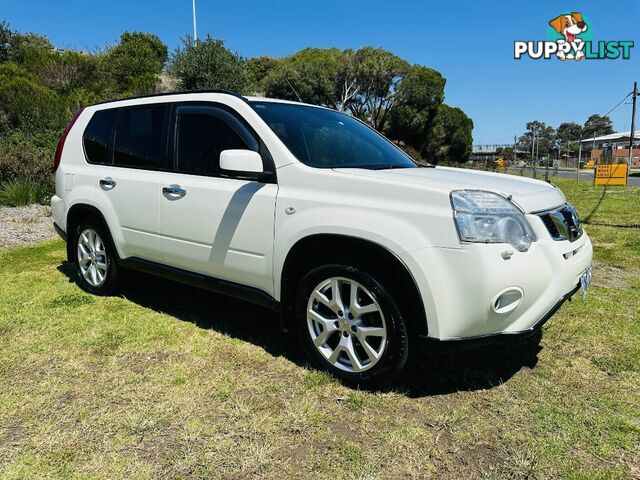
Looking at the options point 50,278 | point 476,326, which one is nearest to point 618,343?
point 476,326

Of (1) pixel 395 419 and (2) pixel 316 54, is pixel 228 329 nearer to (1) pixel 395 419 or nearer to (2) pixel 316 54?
(1) pixel 395 419

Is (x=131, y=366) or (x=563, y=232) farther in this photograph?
(x=131, y=366)

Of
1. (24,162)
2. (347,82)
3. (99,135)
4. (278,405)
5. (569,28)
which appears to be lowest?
(278,405)

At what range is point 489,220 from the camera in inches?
97.0

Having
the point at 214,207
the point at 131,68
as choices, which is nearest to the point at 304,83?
the point at 131,68

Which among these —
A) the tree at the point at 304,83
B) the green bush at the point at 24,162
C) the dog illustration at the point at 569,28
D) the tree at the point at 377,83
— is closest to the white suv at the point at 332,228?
the green bush at the point at 24,162

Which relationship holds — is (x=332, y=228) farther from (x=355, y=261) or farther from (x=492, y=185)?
(x=492, y=185)

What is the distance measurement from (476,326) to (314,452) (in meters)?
1.04

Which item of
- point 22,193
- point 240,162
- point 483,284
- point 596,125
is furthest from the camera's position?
point 596,125

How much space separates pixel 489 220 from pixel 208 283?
2.03 metres

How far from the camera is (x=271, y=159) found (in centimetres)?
310

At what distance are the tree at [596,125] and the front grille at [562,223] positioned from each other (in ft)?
368

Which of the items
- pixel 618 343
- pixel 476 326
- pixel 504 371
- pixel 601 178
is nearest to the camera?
pixel 476 326

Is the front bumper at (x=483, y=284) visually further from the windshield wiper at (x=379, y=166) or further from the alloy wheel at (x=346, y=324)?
the windshield wiper at (x=379, y=166)
